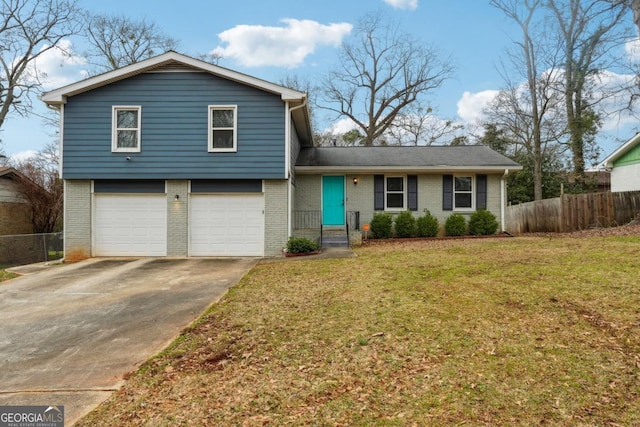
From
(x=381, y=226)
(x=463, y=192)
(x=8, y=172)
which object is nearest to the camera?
(x=381, y=226)

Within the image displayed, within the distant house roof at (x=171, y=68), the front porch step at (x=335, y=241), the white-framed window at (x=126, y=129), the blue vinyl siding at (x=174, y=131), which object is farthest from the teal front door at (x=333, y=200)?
the white-framed window at (x=126, y=129)

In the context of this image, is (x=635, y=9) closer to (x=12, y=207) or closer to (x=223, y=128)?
(x=223, y=128)

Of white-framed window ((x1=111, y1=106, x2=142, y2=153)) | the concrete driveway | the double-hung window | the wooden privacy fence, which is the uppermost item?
white-framed window ((x1=111, y1=106, x2=142, y2=153))

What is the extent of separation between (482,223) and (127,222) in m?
12.6

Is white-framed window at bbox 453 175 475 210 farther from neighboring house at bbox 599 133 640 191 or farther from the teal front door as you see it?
neighboring house at bbox 599 133 640 191

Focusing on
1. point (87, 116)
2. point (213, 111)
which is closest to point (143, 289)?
point (213, 111)

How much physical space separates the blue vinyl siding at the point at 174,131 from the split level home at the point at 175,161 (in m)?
0.03

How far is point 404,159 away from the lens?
1413 centimetres

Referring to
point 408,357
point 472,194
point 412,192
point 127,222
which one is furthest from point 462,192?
point 127,222

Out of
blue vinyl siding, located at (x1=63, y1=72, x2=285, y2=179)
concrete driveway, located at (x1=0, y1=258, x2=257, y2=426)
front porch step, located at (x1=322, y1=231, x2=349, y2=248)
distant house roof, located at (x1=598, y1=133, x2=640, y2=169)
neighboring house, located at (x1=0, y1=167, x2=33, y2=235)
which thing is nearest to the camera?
concrete driveway, located at (x1=0, y1=258, x2=257, y2=426)

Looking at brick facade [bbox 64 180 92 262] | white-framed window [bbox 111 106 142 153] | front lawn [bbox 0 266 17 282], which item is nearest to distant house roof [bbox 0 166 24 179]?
brick facade [bbox 64 180 92 262]

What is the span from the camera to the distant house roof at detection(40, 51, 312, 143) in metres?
10.4

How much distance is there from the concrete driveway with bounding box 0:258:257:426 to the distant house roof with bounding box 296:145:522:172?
6245mm

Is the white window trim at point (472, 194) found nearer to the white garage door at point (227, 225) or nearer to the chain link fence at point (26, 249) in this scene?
the white garage door at point (227, 225)
